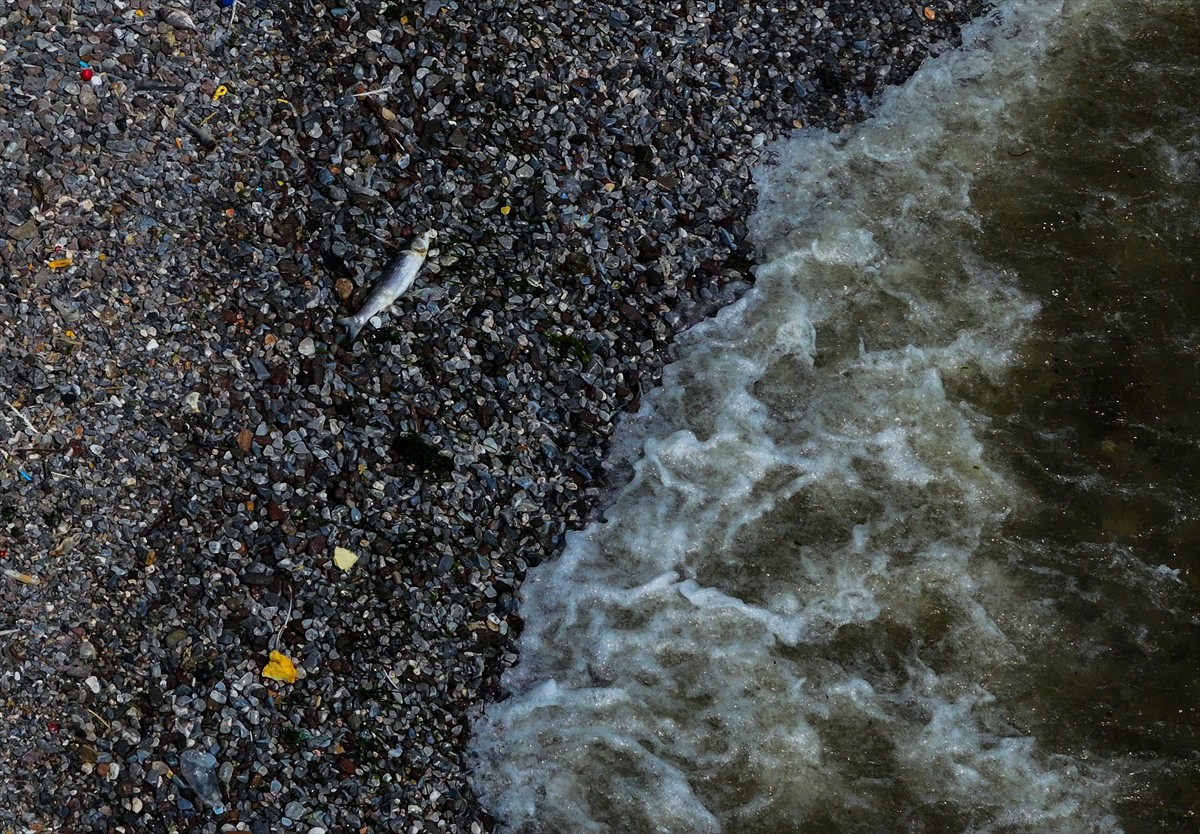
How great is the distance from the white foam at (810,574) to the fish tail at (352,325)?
5.31 feet

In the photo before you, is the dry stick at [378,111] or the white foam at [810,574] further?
the dry stick at [378,111]

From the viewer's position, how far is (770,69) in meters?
7.37

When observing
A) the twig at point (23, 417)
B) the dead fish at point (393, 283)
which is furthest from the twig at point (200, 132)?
the twig at point (23, 417)

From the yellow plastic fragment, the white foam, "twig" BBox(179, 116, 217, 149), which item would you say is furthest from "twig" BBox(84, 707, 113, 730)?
"twig" BBox(179, 116, 217, 149)

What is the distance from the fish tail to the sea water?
160 centimetres

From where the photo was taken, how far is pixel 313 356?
19.7 ft

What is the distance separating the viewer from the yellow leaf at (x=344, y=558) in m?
5.69

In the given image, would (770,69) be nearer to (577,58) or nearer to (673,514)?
(577,58)

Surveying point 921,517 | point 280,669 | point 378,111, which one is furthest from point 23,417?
point 921,517

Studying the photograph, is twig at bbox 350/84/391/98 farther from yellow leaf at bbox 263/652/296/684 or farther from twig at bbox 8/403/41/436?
yellow leaf at bbox 263/652/296/684

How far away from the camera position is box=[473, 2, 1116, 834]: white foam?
581 cm

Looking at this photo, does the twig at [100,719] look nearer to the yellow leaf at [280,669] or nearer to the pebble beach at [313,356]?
the pebble beach at [313,356]

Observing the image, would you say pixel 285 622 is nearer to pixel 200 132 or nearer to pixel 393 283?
pixel 393 283

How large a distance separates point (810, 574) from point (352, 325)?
9.41 ft
